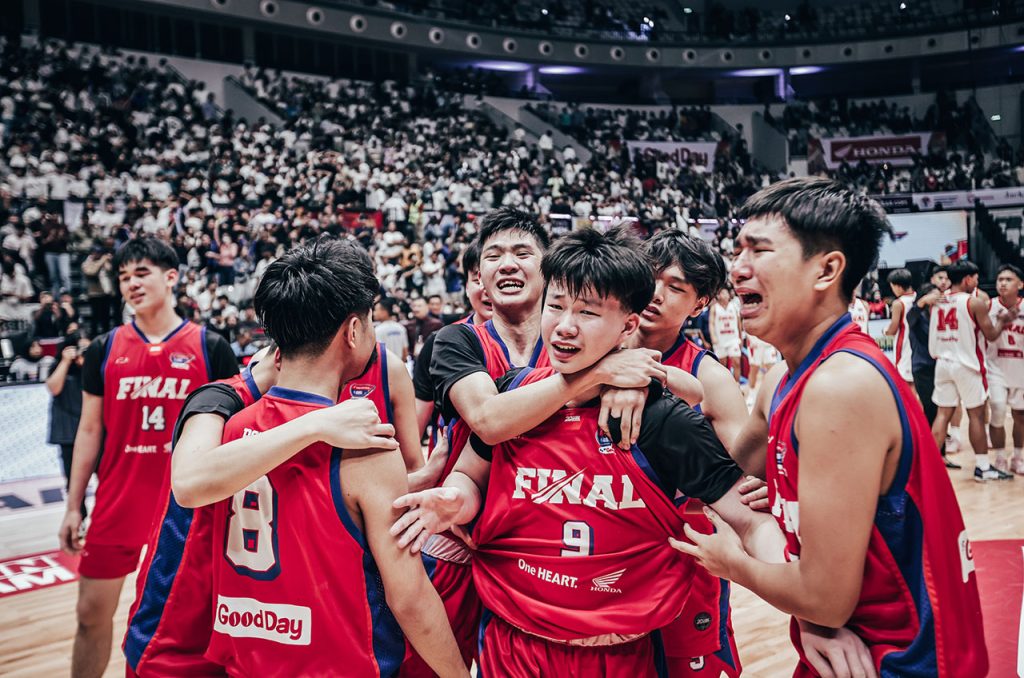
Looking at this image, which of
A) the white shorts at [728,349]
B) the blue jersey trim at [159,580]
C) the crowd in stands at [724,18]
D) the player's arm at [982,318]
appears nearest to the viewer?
the blue jersey trim at [159,580]

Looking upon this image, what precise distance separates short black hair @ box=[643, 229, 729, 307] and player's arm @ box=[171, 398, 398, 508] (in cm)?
141

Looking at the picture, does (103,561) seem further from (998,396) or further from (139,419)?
(998,396)

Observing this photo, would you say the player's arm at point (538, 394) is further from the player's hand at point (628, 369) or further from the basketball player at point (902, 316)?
the basketball player at point (902, 316)

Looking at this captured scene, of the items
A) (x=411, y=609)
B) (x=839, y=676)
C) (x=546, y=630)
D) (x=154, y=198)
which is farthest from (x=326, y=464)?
(x=154, y=198)

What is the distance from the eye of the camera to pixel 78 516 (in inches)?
131

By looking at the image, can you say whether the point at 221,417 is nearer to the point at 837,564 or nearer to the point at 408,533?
the point at 408,533

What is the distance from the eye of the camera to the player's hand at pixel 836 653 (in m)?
1.53

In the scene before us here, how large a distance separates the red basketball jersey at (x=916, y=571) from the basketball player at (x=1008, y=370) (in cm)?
686

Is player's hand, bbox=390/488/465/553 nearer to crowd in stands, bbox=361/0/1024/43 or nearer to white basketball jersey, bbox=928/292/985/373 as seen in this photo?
white basketball jersey, bbox=928/292/985/373

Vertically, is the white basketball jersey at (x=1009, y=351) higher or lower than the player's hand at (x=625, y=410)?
lower

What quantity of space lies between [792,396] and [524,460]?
0.66 m

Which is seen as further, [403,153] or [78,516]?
[403,153]

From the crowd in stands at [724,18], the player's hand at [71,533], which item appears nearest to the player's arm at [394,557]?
the player's hand at [71,533]

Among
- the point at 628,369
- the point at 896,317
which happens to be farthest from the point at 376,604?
the point at 896,317
